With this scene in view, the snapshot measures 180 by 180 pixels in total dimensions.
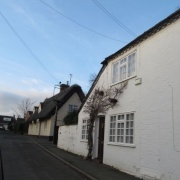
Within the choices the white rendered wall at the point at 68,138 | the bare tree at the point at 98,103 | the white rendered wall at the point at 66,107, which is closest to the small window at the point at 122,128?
the bare tree at the point at 98,103

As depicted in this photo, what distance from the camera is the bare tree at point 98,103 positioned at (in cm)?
1438

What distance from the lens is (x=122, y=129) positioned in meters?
13.2

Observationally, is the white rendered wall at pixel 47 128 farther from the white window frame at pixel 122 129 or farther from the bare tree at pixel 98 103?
the white window frame at pixel 122 129

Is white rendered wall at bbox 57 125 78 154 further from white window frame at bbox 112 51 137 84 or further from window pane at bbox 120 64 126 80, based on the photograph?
window pane at bbox 120 64 126 80

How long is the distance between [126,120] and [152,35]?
390 centimetres

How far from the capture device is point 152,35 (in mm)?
11695

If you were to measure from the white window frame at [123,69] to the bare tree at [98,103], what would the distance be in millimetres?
569

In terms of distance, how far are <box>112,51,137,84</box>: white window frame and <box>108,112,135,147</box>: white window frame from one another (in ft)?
5.87

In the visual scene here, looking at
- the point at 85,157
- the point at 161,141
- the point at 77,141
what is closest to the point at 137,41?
the point at 161,141

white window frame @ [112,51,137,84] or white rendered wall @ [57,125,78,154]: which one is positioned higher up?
white window frame @ [112,51,137,84]

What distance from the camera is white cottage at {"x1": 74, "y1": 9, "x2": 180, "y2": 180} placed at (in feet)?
32.2

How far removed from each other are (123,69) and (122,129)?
2955 millimetres

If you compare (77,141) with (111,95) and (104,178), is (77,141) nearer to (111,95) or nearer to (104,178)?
(111,95)

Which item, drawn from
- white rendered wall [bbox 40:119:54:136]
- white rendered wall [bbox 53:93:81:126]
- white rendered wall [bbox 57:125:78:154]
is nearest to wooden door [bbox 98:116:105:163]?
white rendered wall [bbox 57:125:78:154]
